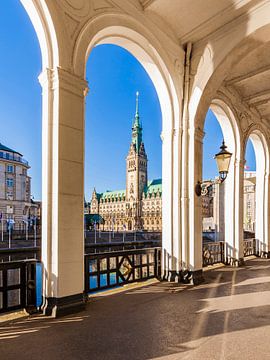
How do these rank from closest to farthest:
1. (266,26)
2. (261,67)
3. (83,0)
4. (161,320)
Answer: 1. (161,320)
2. (83,0)
3. (266,26)
4. (261,67)

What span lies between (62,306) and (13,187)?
201ft

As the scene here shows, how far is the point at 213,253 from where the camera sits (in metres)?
10.4

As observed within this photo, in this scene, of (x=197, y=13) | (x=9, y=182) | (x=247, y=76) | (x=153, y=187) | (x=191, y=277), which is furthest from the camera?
(x=153, y=187)

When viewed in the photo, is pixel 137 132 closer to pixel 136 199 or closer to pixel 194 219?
pixel 136 199

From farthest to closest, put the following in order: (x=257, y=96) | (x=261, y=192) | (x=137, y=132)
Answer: (x=137, y=132) → (x=261, y=192) → (x=257, y=96)

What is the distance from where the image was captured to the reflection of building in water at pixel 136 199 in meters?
110

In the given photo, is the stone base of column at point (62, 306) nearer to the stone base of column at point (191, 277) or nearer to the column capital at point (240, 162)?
the stone base of column at point (191, 277)

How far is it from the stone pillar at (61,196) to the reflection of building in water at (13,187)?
185 feet

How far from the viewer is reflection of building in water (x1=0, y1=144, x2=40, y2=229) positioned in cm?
5875

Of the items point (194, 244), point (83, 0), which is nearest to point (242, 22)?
point (83, 0)

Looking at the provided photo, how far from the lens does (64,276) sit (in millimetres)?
4863

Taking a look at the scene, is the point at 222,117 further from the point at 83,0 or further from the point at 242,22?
the point at 83,0

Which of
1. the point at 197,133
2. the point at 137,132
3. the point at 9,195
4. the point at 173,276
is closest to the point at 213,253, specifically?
the point at 173,276

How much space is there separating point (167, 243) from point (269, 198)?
7907 millimetres
